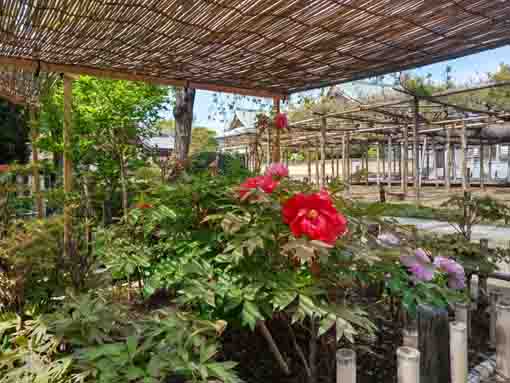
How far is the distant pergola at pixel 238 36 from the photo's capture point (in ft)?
6.28

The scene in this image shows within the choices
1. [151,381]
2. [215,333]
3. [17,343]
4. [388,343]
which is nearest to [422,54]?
[388,343]

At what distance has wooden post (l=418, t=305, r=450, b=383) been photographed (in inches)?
59.5

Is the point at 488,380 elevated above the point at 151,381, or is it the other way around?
Answer: the point at 151,381

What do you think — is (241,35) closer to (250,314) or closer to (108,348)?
(250,314)

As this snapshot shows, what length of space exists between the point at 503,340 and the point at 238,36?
2.09 meters

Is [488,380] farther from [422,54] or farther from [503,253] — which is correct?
[422,54]

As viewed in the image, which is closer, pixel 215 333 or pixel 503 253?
pixel 215 333

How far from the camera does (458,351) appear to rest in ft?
4.83

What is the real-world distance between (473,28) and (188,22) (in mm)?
1594

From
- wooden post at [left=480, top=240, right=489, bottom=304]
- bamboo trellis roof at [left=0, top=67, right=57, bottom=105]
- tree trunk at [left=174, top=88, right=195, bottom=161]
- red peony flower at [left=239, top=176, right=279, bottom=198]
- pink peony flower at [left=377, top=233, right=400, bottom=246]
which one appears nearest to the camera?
red peony flower at [left=239, top=176, right=279, bottom=198]

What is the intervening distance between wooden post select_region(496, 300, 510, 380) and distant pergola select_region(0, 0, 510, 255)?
1465mm

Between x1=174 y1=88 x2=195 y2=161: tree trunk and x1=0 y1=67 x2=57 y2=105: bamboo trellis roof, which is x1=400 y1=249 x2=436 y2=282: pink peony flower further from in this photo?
x1=174 y1=88 x2=195 y2=161: tree trunk

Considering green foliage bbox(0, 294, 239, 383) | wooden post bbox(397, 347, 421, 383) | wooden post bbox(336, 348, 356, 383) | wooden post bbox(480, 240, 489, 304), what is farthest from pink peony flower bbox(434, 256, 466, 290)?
green foliage bbox(0, 294, 239, 383)

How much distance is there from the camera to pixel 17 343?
1.36m
